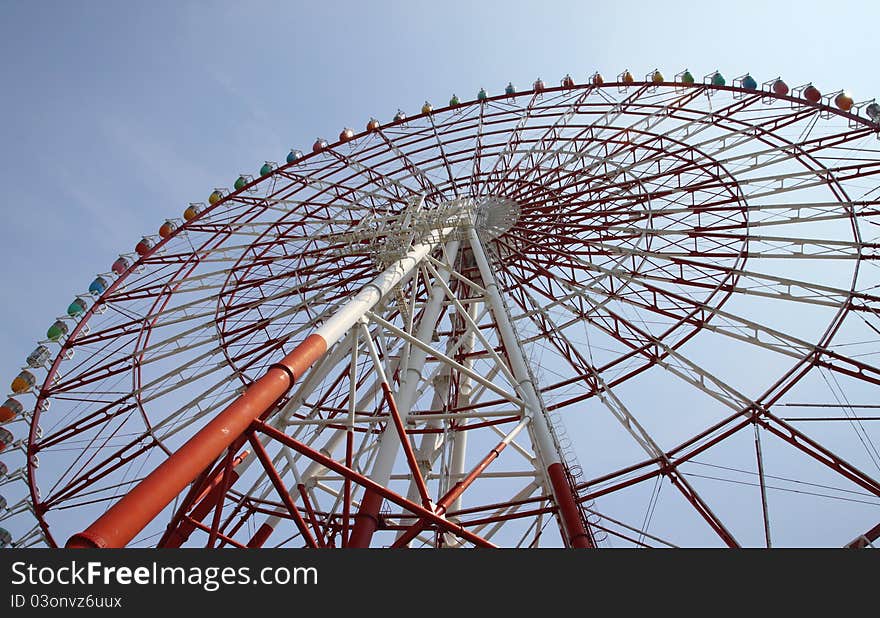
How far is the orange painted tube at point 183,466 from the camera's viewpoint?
6.80 m

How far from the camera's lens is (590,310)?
22906 millimetres

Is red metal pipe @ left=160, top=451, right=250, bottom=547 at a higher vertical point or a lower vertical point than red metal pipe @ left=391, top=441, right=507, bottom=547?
higher

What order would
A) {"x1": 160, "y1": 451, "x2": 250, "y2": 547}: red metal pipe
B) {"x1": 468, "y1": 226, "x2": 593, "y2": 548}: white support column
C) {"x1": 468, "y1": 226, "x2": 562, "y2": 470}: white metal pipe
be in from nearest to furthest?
1. {"x1": 468, "y1": 226, "x2": 593, "y2": 548}: white support column
2. {"x1": 160, "y1": 451, "x2": 250, "y2": 547}: red metal pipe
3. {"x1": 468, "y1": 226, "x2": 562, "y2": 470}: white metal pipe

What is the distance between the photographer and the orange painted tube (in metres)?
6.80

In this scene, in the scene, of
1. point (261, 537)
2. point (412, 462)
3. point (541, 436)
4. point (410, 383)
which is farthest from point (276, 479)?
point (261, 537)

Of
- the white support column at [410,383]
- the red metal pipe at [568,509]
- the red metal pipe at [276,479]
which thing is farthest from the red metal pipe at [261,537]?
the red metal pipe at [568,509]

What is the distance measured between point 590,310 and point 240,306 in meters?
11.5

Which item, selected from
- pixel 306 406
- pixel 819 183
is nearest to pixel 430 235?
pixel 306 406

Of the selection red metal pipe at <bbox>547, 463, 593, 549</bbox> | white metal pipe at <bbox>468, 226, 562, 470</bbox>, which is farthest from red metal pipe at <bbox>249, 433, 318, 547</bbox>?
white metal pipe at <bbox>468, 226, 562, 470</bbox>

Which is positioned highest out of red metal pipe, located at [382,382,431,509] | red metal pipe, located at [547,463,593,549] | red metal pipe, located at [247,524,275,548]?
red metal pipe, located at [247,524,275,548]

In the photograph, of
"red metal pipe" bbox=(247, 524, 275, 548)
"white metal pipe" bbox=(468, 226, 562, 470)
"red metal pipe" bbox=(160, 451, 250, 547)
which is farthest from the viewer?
"red metal pipe" bbox=(247, 524, 275, 548)

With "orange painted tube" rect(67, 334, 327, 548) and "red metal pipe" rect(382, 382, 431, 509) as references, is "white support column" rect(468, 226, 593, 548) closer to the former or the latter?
"red metal pipe" rect(382, 382, 431, 509)

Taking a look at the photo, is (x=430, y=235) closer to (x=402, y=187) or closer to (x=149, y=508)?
(x=402, y=187)

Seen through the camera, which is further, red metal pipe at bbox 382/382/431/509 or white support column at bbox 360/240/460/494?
white support column at bbox 360/240/460/494
